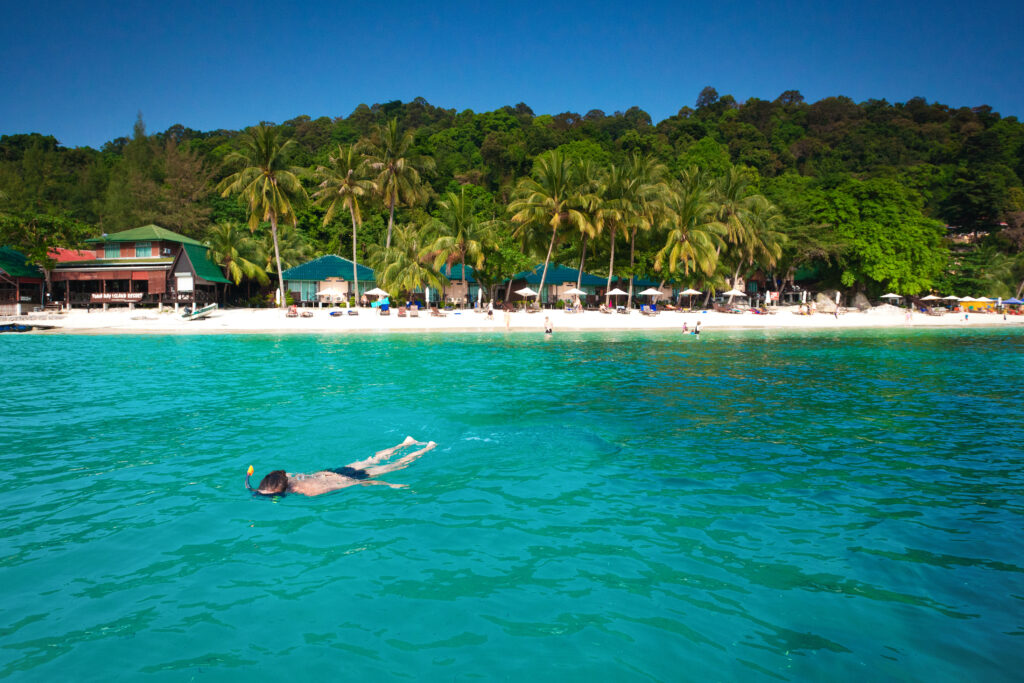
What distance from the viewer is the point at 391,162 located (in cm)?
4619

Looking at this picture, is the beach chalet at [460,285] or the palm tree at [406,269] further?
the beach chalet at [460,285]

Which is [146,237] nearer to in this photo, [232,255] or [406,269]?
[232,255]

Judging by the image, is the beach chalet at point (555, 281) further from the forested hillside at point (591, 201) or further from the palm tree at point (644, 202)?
the palm tree at point (644, 202)

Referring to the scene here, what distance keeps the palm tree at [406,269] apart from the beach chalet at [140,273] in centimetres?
1371

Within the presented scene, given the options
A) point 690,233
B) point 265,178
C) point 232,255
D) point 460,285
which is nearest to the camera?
point 265,178

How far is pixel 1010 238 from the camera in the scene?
2164 inches

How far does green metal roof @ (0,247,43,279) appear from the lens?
38.6 meters

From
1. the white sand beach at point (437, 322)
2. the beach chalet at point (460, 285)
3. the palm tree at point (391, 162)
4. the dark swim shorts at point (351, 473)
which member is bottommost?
the dark swim shorts at point (351, 473)

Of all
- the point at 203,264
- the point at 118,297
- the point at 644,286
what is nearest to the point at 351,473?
the point at 203,264

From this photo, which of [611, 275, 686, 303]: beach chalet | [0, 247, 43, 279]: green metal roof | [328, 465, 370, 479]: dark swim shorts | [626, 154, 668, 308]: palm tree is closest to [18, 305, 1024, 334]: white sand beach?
[0, 247, 43, 279]: green metal roof

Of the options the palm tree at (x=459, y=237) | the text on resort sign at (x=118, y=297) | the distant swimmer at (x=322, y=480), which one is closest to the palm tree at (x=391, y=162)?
the palm tree at (x=459, y=237)

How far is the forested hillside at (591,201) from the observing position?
4088 cm

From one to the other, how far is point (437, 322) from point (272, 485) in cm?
2799

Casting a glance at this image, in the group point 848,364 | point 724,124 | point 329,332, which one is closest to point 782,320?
point 848,364
